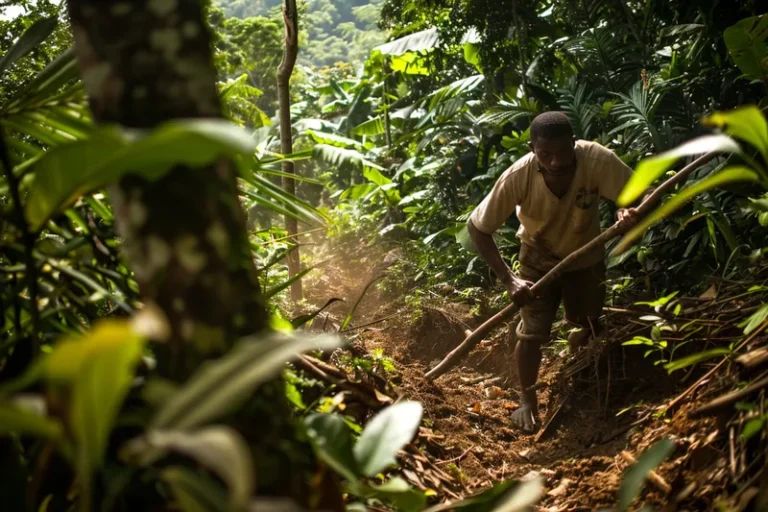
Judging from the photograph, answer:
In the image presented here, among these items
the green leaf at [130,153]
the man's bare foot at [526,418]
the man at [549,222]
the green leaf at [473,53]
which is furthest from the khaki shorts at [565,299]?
the green leaf at [473,53]

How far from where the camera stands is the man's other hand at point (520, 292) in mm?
3635

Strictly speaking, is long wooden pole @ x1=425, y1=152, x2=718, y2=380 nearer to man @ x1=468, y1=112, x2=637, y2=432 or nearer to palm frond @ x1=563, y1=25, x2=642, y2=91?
man @ x1=468, y1=112, x2=637, y2=432

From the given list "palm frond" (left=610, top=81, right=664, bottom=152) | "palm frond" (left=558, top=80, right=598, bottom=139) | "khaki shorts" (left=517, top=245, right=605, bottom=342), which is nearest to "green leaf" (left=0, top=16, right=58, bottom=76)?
"khaki shorts" (left=517, top=245, right=605, bottom=342)

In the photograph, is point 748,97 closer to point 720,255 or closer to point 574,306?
point 720,255

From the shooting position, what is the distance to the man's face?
3.39 metres

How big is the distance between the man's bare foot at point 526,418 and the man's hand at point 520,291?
59 cm

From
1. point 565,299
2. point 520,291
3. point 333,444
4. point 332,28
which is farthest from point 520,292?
point 332,28

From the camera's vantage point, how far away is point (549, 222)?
12.3 feet

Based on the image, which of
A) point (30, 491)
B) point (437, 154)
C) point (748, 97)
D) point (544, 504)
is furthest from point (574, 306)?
point (437, 154)

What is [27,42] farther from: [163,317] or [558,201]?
[558,201]

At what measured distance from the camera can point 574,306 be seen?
3871 mm

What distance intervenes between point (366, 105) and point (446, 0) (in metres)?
4.95

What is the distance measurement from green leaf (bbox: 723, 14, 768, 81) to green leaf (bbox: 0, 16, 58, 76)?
312 centimetres

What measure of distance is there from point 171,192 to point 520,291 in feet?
9.57
